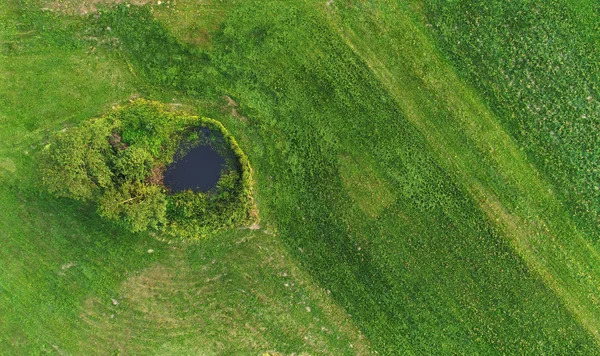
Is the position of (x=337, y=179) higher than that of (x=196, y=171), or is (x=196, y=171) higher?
(x=337, y=179)

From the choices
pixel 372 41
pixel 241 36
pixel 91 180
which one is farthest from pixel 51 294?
pixel 372 41

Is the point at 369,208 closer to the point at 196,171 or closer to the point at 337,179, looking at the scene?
the point at 337,179

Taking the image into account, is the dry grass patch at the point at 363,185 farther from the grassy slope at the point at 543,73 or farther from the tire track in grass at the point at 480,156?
the grassy slope at the point at 543,73

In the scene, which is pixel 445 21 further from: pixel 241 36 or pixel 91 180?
pixel 91 180

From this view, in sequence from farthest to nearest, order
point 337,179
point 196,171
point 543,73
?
point 543,73
point 337,179
point 196,171

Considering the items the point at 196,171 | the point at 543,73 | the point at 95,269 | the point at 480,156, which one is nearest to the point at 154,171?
the point at 196,171

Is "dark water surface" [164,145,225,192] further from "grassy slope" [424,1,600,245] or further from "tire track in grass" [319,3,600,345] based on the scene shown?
"grassy slope" [424,1,600,245]

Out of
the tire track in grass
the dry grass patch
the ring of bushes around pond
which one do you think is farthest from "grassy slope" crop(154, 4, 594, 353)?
the ring of bushes around pond
